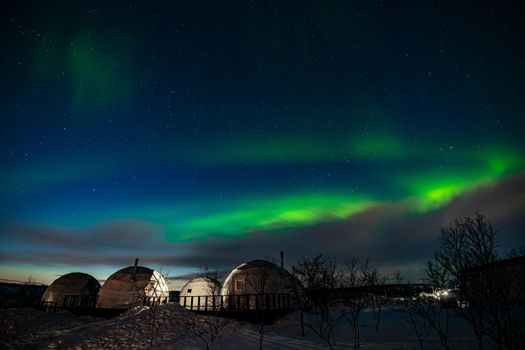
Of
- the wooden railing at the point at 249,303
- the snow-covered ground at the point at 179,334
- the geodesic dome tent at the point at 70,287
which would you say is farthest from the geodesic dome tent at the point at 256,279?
the geodesic dome tent at the point at 70,287

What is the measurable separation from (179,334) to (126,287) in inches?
786

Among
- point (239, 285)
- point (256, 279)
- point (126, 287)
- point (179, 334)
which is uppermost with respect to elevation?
point (256, 279)

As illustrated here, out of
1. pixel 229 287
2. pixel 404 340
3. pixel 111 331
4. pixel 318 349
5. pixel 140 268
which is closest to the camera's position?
pixel 318 349

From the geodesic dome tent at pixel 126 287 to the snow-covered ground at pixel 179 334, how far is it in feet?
38.6

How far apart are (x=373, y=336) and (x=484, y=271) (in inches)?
285

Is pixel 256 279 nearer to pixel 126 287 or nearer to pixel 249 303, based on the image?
pixel 249 303

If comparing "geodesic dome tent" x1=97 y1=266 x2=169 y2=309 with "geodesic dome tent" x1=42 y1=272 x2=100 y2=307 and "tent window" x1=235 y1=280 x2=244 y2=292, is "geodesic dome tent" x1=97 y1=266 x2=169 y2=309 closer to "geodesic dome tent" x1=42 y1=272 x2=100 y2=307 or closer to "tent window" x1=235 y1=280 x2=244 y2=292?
"geodesic dome tent" x1=42 y1=272 x2=100 y2=307

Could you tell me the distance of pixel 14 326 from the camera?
16.5 m

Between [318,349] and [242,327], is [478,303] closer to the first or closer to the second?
[318,349]

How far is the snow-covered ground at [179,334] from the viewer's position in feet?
42.1

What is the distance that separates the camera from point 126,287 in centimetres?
3105

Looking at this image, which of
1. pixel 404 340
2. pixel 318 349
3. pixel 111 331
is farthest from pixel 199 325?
pixel 404 340

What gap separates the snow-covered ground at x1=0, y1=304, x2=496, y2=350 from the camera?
12820mm

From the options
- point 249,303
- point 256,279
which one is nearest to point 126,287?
point 256,279
